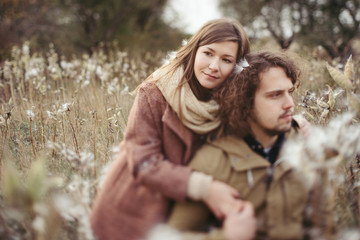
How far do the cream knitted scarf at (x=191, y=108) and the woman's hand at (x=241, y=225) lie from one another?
517mm

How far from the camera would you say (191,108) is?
1.71 metres

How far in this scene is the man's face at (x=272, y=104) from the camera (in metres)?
1.61

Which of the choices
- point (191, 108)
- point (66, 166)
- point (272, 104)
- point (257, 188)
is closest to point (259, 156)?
point (257, 188)

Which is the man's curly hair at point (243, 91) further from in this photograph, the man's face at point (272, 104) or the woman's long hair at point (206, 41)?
the woman's long hair at point (206, 41)

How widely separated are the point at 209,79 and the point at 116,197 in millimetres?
942

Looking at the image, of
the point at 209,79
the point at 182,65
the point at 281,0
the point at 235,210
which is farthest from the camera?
the point at 281,0

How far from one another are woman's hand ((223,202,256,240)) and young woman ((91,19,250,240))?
4 cm

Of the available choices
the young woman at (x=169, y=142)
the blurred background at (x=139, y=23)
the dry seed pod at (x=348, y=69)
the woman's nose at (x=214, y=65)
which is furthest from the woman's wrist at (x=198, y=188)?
the blurred background at (x=139, y=23)

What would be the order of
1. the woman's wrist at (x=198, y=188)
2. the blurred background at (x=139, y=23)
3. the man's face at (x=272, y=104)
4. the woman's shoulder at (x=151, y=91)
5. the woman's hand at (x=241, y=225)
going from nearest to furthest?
the woman's hand at (x=241, y=225), the woman's wrist at (x=198, y=188), the man's face at (x=272, y=104), the woman's shoulder at (x=151, y=91), the blurred background at (x=139, y=23)

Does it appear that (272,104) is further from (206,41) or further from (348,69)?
(206,41)

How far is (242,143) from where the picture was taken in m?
1.61

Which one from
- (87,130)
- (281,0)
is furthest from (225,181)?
(281,0)

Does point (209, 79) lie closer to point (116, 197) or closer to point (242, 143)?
point (242, 143)

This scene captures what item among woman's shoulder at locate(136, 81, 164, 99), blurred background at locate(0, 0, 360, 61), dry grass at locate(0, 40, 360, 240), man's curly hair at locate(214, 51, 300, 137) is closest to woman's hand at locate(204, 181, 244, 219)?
man's curly hair at locate(214, 51, 300, 137)
